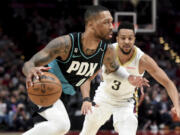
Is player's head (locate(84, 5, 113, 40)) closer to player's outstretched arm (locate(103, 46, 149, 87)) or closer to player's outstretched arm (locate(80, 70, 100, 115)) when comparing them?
player's outstretched arm (locate(103, 46, 149, 87))

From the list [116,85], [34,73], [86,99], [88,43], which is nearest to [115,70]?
[86,99]

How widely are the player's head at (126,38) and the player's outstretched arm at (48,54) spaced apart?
134cm

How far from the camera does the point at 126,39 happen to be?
576cm

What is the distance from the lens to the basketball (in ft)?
13.6

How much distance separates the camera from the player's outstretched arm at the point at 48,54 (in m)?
4.04

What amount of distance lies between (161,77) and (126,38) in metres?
0.75

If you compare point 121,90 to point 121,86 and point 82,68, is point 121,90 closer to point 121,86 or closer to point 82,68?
point 121,86

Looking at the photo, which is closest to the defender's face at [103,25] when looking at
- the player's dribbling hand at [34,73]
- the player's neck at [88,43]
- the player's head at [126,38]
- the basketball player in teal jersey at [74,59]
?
the basketball player in teal jersey at [74,59]

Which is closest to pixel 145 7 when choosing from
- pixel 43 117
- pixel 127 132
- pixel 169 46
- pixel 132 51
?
pixel 169 46

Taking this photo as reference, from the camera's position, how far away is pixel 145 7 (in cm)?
1346

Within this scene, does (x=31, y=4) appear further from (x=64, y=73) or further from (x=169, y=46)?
(x=64, y=73)

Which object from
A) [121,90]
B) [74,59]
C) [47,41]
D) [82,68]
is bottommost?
[47,41]

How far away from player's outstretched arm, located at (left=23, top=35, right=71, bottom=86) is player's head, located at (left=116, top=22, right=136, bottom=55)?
1337 mm

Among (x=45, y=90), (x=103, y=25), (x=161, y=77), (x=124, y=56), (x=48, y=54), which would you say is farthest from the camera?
(x=124, y=56)
